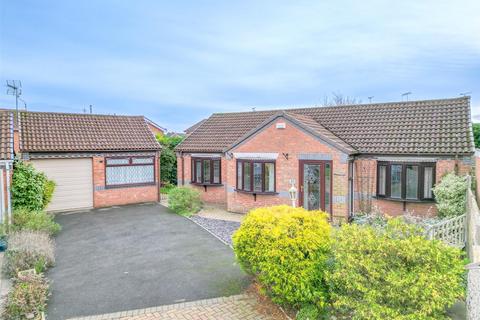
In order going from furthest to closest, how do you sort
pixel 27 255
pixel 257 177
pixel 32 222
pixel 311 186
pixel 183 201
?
pixel 183 201 < pixel 257 177 < pixel 311 186 < pixel 32 222 < pixel 27 255

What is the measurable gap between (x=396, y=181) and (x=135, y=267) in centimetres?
1114

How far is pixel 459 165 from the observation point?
1252cm

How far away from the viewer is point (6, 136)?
44.8 ft

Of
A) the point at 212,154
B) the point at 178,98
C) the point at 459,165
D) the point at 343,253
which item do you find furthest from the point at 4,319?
the point at 178,98

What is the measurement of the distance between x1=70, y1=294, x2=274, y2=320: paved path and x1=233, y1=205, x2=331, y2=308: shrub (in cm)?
61

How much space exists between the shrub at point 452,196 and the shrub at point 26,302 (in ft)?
41.9

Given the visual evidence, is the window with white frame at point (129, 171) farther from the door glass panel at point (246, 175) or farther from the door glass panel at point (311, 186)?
the door glass panel at point (311, 186)

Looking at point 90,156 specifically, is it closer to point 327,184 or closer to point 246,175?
point 246,175

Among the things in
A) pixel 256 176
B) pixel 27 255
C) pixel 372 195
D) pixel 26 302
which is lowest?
pixel 26 302

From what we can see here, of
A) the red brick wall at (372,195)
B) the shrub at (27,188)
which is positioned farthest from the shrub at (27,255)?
Result: the red brick wall at (372,195)

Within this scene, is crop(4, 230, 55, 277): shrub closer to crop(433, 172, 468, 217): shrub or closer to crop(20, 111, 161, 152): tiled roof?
crop(20, 111, 161, 152): tiled roof

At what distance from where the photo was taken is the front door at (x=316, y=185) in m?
14.0

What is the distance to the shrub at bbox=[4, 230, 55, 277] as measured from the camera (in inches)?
334

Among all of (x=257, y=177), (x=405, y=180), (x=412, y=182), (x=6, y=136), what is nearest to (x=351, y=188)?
(x=405, y=180)
